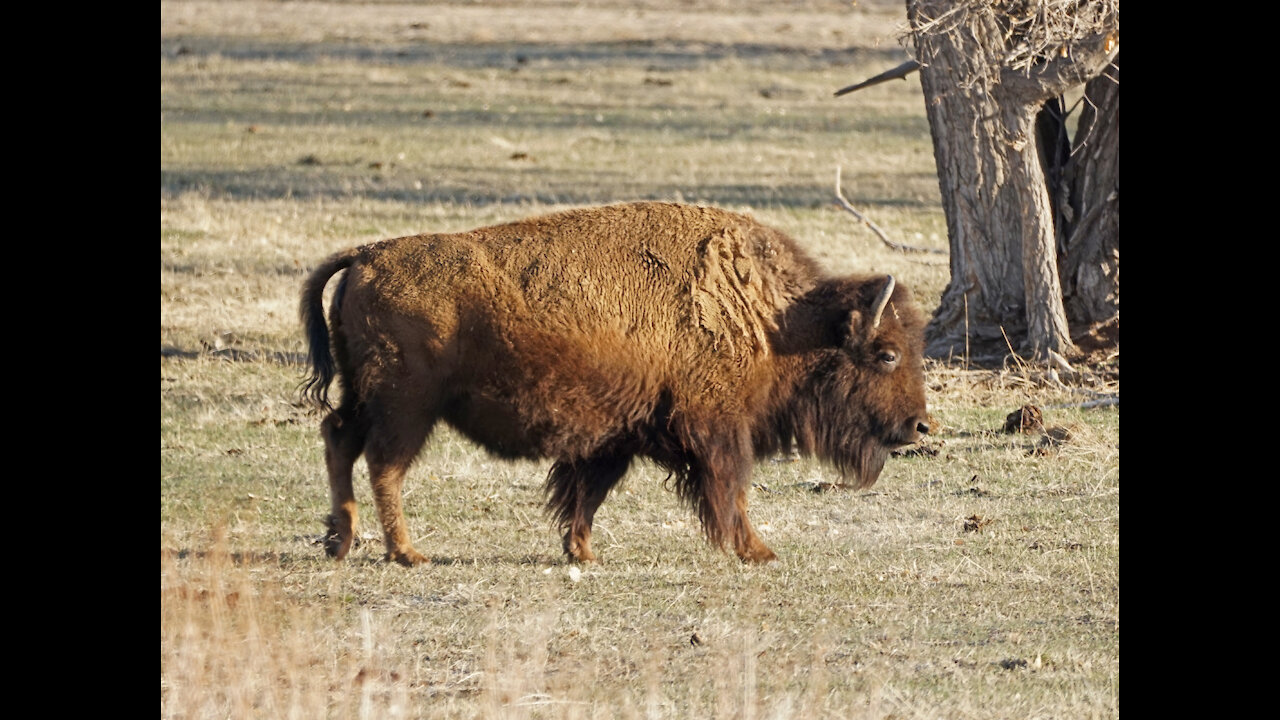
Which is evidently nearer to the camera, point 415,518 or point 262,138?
point 415,518

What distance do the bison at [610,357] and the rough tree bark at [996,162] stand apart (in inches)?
151

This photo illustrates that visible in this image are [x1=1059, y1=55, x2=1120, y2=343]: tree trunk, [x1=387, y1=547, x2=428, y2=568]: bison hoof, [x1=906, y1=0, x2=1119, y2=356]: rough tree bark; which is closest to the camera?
[x1=387, y1=547, x2=428, y2=568]: bison hoof

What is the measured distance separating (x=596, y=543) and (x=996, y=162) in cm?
510

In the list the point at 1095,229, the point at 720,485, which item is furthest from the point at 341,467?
the point at 1095,229

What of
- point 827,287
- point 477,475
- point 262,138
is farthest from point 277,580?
point 262,138

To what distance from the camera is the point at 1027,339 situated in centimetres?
1145

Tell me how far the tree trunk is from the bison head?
476 cm

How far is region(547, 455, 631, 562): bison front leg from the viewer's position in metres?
7.21

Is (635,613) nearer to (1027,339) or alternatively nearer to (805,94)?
(1027,339)

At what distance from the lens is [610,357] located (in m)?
6.93

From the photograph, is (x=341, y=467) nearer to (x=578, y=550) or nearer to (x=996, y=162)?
(x=578, y=550)

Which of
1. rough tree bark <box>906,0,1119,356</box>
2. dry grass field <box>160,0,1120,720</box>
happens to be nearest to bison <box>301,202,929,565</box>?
dry grass field <box>160,0,1120,720</box>

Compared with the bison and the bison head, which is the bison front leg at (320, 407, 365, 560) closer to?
the bison
